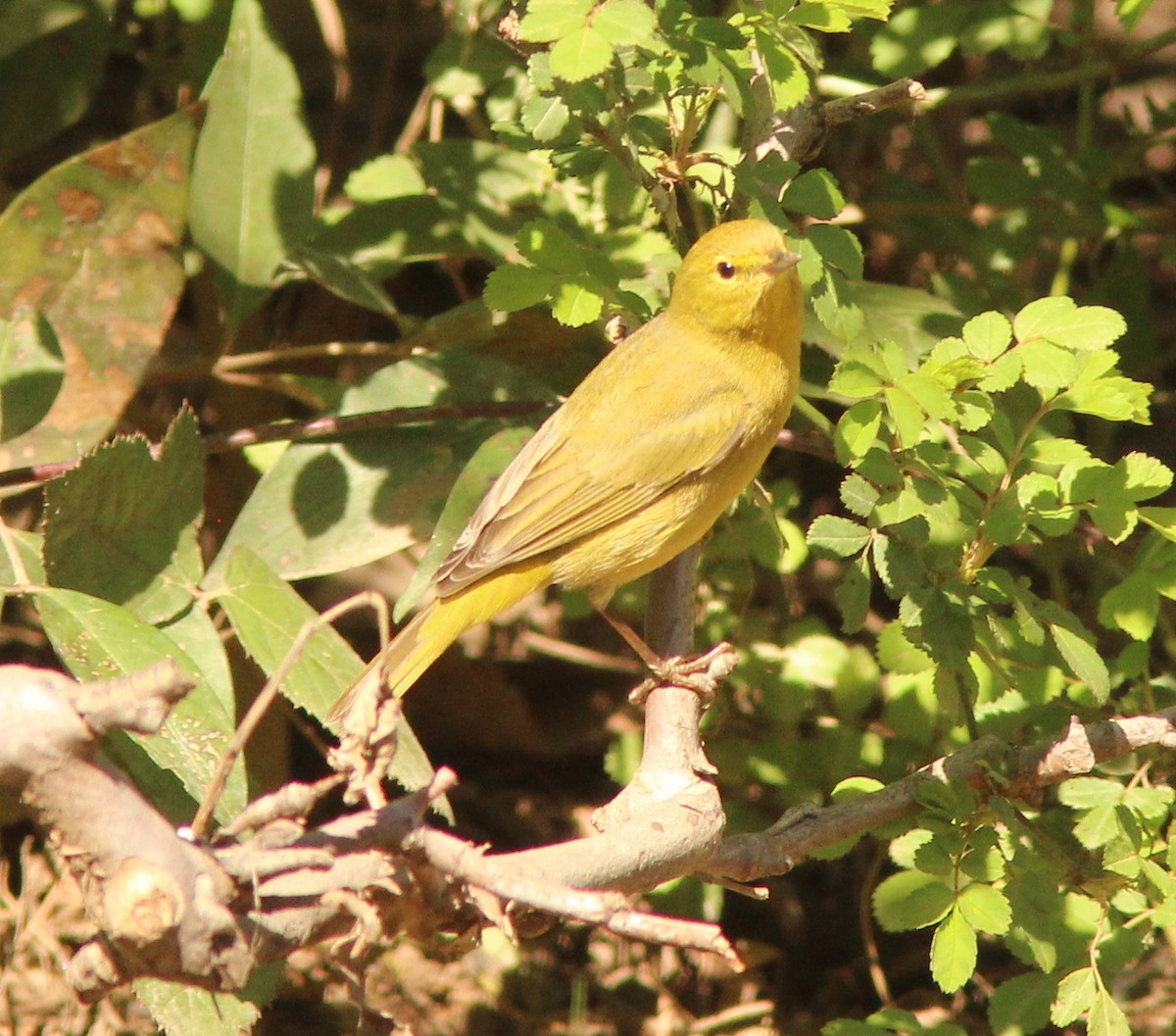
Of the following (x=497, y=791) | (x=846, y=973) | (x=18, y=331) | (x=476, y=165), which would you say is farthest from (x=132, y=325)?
(x=846, y=973)

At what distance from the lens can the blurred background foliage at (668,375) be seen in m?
2.46

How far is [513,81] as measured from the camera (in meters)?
3.54

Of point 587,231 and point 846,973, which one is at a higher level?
point 587,231

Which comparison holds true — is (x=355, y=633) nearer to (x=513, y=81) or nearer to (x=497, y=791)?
(x=497, y=791)

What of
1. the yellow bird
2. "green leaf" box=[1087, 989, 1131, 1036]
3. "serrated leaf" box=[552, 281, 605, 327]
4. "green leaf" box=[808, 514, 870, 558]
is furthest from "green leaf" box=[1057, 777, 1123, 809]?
"serrated leaf" box=[552, 281, 605, 327]

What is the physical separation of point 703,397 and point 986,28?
Answer: 3.70 feet

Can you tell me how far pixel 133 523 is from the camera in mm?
2840

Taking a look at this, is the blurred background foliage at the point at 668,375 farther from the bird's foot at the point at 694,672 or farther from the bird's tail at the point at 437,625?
the bird's foot at the point at 694,672

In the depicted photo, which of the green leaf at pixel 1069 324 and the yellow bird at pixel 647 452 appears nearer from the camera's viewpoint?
the green leaf at pixel 1069 324

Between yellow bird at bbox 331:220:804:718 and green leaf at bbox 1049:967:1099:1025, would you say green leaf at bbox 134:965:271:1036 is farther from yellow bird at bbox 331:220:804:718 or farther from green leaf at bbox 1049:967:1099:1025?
green leaf at bbox 1049:967:1099:1025

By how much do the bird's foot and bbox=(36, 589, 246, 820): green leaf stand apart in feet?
2.93

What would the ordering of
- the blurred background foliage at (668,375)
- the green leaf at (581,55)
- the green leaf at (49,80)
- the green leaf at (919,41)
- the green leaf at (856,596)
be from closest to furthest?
the green leaf at (581,55) → the blurred background foliage at (668,375) → the green leaf at (856,596) → the green leaf at (919,41) → the green leaf at (49,80)

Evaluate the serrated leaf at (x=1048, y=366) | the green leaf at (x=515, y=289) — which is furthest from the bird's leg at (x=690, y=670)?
the serrated leaf at (x=1048, y=366)

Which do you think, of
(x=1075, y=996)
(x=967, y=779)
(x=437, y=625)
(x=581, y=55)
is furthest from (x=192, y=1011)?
(x=581, y=55)
